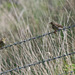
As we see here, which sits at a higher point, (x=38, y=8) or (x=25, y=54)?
(x=38, y=8)

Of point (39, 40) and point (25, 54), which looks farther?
point (39, 40)

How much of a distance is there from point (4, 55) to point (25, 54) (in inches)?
38.4

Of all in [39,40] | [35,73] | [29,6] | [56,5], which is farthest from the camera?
[29,6]

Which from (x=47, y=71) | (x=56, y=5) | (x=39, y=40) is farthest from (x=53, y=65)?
(x=56, y=5)

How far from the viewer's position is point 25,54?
5.02 m

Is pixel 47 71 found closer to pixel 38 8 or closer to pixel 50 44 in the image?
pixel 50 44

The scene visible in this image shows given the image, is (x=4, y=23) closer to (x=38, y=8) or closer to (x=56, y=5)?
(x=38, y=8)

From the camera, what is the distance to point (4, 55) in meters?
5.80

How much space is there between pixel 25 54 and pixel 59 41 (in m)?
0.80

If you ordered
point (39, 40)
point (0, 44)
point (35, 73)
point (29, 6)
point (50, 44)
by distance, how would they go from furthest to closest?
point (29, 6)
point (39, 40)
point (0, 44)
point (50, 44)
point (35, 73)

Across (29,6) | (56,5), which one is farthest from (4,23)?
(56,5)

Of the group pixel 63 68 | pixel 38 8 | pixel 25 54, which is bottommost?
pixel 63 68

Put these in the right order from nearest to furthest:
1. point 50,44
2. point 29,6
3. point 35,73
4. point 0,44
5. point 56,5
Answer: point 35,73, point 50,44, point 0,44, point 56,5, point 29,6

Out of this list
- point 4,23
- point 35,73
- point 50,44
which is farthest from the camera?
point 4,23
